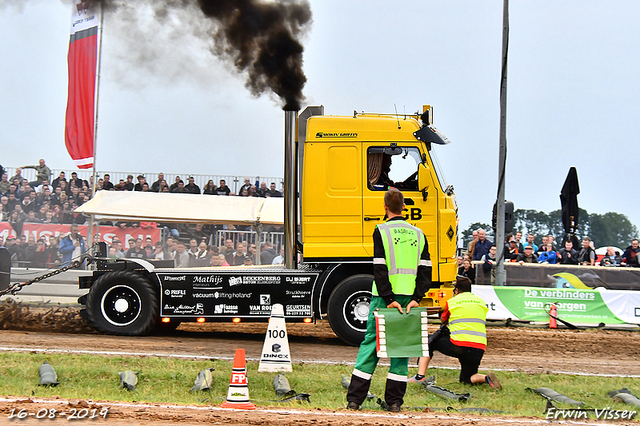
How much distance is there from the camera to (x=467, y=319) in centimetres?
819

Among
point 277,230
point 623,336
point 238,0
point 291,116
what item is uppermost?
point 238,0

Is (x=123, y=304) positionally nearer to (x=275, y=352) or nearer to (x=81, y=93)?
(x=275, y=352)

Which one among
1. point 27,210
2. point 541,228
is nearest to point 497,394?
point 27,210

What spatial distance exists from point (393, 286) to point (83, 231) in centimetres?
1390

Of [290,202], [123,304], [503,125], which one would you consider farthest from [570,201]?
[123,304]

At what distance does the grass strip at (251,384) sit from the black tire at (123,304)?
83.3 inches

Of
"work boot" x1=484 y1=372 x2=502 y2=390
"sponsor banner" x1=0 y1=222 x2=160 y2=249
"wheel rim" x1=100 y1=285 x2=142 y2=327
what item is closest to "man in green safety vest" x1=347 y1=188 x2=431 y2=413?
"work boot" x1=484 y1=372 x2=502 y2=390

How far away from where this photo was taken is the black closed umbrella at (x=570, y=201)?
1864 centimetres

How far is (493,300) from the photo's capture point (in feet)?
49.0

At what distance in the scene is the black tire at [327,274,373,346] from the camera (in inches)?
409

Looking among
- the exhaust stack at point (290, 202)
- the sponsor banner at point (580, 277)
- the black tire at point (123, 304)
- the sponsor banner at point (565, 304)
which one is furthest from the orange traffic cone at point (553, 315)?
the black tire at point (123, 304)

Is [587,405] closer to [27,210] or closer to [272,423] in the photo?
[272,423]

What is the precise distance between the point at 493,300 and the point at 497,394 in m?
7.83

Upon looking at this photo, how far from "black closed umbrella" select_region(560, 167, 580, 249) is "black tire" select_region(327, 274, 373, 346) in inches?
404
